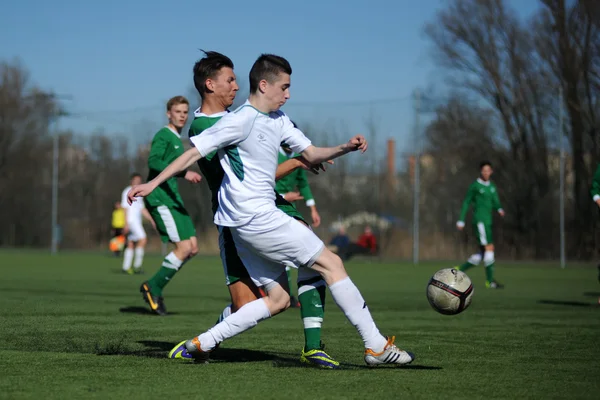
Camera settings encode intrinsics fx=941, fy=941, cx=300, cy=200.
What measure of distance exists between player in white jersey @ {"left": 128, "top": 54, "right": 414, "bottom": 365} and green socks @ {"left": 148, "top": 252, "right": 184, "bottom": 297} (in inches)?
172

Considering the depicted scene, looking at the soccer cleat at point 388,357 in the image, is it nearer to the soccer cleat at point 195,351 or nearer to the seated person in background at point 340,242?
the soccer cleat at point 195,351

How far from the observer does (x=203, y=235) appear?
32.8 m

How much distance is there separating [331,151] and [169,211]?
4793 mm

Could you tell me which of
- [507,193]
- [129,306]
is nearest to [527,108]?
[507,193]

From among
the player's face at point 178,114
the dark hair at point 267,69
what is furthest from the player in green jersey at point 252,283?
the player's face at point 178,114

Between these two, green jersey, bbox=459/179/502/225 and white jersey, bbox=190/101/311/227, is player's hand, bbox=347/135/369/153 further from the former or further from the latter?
green jersey, bbox=459/179/502/225

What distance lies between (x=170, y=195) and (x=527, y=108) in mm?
23583

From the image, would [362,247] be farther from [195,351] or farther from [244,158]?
[244,158]

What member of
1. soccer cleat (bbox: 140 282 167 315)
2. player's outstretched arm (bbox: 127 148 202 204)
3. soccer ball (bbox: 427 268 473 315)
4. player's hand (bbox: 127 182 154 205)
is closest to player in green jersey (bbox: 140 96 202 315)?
soccer cleat (bbox: 140 282 167 315)

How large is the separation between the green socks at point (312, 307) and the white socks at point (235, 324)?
0.33 meters

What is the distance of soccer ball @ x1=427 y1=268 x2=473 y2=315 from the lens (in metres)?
7.06

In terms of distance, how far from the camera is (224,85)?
23.3 feet

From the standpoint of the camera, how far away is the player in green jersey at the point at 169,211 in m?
10.5

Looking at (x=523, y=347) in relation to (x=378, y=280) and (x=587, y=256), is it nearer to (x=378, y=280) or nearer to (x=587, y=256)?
(x=378, y=280)
